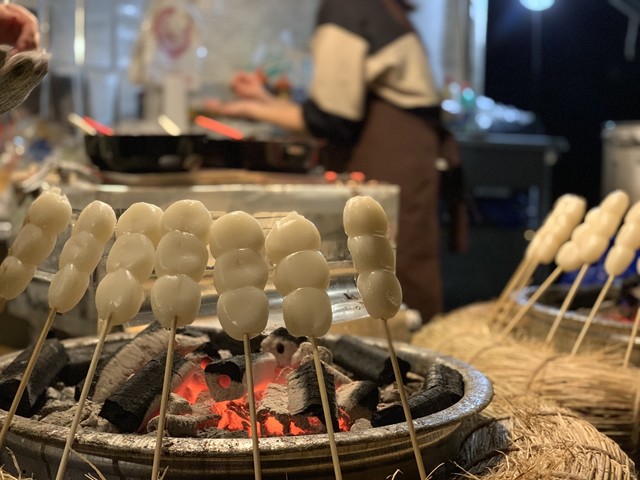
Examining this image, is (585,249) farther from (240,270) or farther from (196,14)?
(196,14)

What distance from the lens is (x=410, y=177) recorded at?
14.5 ft

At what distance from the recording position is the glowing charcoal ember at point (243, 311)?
129 cm

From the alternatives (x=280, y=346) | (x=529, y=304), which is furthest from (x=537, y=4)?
(x=280, y=346)

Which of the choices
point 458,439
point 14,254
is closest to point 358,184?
point 458,439

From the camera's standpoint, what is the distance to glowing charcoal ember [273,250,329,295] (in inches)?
51.4

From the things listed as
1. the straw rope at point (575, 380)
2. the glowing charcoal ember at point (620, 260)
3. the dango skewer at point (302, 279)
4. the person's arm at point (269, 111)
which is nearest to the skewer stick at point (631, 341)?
the straw rope at point (575, 380)

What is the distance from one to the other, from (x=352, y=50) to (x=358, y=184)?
3.28 feet

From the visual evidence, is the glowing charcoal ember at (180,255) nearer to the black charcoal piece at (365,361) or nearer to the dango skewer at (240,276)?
the dango skewer at (240,276)

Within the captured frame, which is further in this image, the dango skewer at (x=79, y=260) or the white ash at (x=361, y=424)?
the white ash at (x=361, y=424)

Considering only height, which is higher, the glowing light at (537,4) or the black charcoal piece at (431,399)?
the glowing light at (537,4)

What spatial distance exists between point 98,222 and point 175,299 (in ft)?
0.67

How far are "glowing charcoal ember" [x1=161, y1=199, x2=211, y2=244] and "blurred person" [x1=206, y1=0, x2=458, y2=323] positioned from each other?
9.18ft

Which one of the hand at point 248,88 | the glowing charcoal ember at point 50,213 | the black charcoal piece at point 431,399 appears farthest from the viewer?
the hand at point 248,88

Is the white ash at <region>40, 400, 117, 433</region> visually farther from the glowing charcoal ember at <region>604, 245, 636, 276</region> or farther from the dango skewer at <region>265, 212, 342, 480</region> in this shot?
the glowing charcoal ember at <region>604, 245, 636, 276</region>
